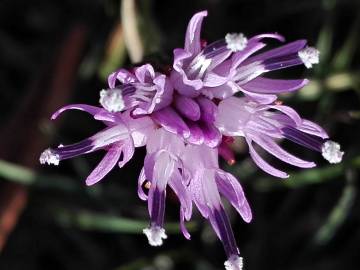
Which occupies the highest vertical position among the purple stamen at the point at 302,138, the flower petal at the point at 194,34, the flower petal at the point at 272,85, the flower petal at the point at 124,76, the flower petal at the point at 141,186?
the flower petal at the point at 194,34

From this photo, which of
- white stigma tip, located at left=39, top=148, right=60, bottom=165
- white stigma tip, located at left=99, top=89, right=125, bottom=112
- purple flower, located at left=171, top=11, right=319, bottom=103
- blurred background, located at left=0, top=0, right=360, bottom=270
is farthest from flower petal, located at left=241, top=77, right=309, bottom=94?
blurred background, located at left=0, top=0, right=360, bottom=270

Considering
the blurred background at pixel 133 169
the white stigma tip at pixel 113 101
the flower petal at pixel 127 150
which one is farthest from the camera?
the blurred background at pixel 133 169

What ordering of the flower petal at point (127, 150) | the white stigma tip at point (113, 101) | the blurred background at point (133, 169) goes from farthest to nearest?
the blurred background at point (133, 169), the flower petal at point (127, 150), the white stigma tip at point (113, 101)

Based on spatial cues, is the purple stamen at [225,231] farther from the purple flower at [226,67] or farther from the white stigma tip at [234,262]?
the purple flower at [226,67]

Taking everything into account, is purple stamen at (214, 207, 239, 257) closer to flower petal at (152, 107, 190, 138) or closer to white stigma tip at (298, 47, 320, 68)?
flower petal at (152, 107, 190, 138)

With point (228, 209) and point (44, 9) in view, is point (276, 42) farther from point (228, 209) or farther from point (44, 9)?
point (44, 9)

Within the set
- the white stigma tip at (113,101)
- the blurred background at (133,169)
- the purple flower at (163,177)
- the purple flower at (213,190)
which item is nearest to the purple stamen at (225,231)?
the purple flower at (213,190)

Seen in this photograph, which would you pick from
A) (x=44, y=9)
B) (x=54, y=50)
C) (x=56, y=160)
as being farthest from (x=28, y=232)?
(x=56, y=160)
